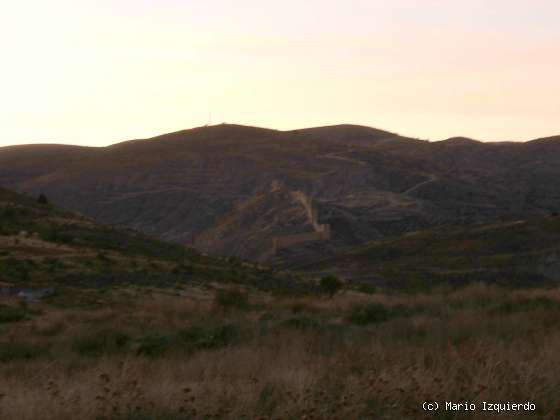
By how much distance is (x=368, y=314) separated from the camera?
19.4 metres

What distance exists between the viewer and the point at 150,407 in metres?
8.09

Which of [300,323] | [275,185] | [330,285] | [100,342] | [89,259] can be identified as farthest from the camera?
[275,185]

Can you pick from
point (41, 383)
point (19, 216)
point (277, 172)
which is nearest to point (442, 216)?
point (277, 172)

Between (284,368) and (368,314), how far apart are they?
9.35 meters

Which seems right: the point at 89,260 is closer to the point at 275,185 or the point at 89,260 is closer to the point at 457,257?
the point at 457,257

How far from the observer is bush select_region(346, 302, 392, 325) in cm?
1878

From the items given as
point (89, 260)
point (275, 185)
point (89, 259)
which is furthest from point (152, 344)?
point (275, 185)

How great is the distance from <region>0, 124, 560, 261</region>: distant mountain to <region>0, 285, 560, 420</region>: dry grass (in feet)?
183

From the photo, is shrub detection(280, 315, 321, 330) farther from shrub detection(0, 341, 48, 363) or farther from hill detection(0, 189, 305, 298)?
hill detection(0, 189, 305, 298)

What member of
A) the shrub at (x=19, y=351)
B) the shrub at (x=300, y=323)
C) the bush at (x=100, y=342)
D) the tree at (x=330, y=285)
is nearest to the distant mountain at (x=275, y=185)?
the tree at (x=330, y=285)

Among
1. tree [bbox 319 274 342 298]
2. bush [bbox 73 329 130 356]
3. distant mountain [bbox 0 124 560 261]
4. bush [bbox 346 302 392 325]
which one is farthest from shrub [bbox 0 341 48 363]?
distant mountain [bbox 0 124 560 261]

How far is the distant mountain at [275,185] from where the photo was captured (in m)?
82.5

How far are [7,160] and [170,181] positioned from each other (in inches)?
1479

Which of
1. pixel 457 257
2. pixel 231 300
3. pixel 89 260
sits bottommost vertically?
pixel 457 257
